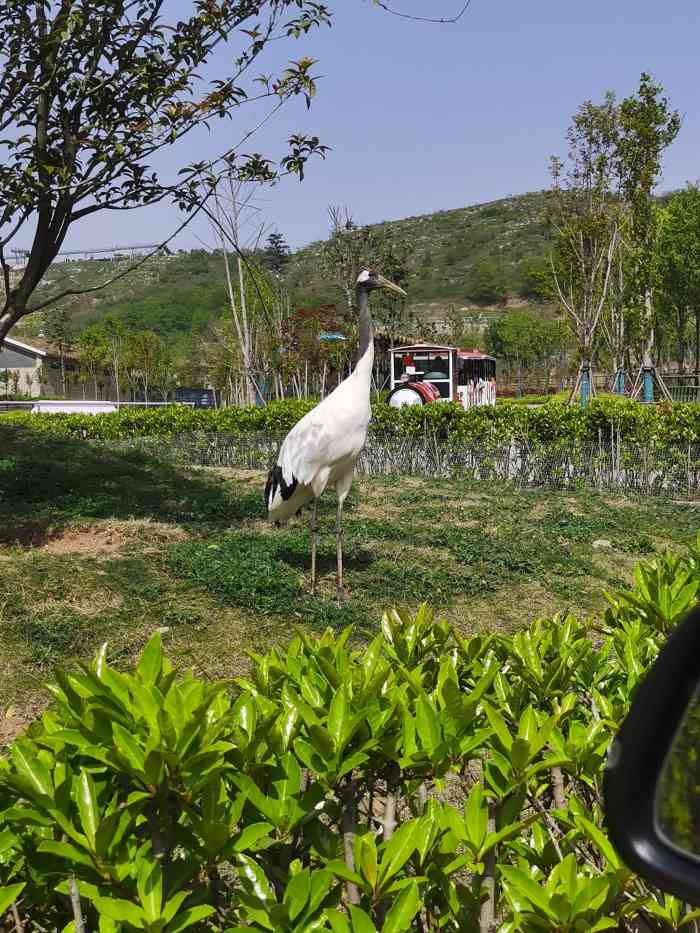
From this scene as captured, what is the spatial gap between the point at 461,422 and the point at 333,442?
7.44m

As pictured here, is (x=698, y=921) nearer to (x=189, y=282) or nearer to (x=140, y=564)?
(x=140, y=564)

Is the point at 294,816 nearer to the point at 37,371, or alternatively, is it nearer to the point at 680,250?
Result: the point at 680,250

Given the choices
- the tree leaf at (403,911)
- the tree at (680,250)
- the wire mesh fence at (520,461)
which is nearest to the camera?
the tree leaf at (403,911)

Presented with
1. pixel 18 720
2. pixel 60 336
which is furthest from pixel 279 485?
pixel 60 336

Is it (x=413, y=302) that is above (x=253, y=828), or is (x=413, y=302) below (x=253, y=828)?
above

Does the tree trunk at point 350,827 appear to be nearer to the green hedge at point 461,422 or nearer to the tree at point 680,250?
the green hedge at point 461,422

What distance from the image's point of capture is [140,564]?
23.8 ft

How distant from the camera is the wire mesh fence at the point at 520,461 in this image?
1256 centimetres

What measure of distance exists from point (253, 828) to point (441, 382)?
27.4 metres

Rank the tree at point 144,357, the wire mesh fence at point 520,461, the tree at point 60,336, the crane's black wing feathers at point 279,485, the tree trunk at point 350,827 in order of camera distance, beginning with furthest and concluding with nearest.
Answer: the tree at point 60,336 < the tree at point 144,357 < the wire mesh fence at point 520,461 < the crane's black wing feathers at point 279,485 < the tree trunk at point 350,827

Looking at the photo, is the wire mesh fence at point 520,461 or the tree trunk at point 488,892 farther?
the wire mesh fence at point 520,461

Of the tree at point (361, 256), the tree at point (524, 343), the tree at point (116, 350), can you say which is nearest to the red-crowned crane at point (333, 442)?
the tree at point (361, 256)

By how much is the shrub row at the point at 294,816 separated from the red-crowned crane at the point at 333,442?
16.1 feet

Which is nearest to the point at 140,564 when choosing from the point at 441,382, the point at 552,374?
the point at 441,382
